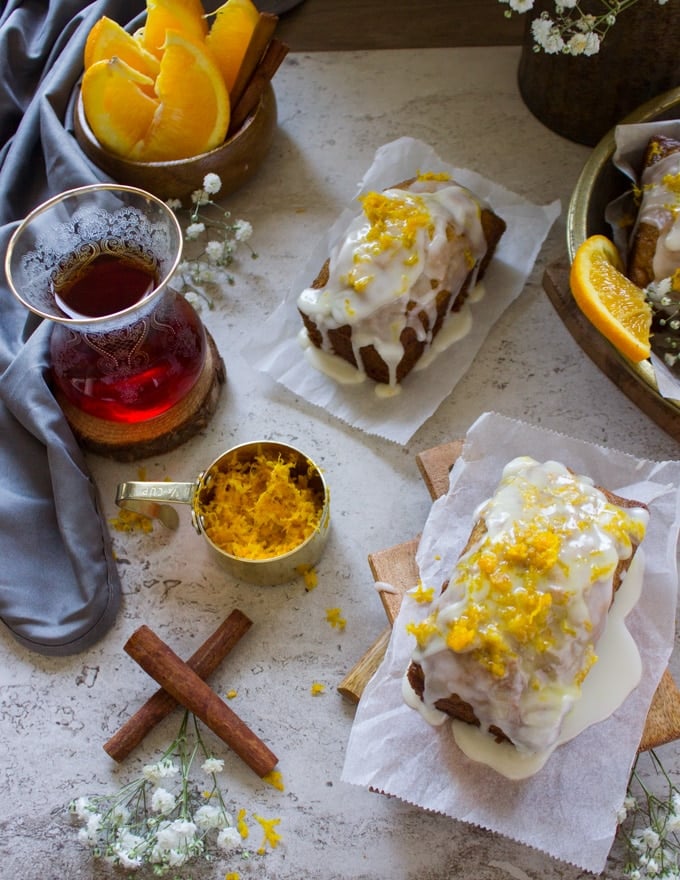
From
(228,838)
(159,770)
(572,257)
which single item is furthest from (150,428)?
(572,257)

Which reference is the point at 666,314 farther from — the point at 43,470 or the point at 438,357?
the point at 43,470

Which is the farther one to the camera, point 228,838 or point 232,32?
point 232,32

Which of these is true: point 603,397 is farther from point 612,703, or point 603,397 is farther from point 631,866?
point 631,866

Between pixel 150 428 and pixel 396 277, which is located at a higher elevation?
pixel 396 277

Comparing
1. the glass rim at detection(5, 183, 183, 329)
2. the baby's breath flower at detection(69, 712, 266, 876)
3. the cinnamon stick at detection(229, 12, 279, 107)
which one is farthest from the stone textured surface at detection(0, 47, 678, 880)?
the glass rim at detection(5, 183, 183, 329)

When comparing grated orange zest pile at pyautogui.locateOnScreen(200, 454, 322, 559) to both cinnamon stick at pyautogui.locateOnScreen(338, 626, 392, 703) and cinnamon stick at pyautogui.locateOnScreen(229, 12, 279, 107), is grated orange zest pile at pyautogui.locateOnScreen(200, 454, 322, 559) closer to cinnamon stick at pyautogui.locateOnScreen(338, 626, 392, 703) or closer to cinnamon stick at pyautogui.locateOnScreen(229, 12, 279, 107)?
cinnamon stick at pyautogui.locateOnScreen(338, 626, 392, 703)

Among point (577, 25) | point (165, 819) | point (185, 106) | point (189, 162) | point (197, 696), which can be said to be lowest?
point (165, 819)

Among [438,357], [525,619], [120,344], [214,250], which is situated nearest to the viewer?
[525,619]
